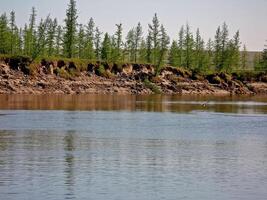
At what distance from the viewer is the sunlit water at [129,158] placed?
97.0ft

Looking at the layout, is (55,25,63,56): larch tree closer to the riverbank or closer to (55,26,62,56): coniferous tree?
(55,26,62,56): coniferous tree

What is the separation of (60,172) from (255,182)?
1042cm

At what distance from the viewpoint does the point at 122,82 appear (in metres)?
151

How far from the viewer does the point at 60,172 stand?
3375 cm

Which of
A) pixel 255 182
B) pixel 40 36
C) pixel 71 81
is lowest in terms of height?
pixel 255 182

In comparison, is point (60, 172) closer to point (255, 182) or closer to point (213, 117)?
point (255, 182)

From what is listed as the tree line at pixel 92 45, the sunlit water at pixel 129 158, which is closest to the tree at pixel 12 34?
the tree line at pixel 92 45

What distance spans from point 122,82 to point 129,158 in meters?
112

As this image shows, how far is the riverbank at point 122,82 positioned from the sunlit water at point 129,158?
201ft

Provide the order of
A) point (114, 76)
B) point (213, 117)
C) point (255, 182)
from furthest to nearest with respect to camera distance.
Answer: point (114, 76) → point (213, 117) → point (255, 182)

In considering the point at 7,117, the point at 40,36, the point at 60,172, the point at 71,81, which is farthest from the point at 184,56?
the point at 60,172

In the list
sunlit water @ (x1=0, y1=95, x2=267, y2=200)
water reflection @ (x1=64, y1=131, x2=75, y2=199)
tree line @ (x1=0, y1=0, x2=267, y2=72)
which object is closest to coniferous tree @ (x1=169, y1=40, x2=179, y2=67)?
tree line @ (x1=0, y1=0, x2=267, y2=72)

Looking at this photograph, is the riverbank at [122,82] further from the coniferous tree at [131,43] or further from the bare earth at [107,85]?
the coniferous tree at [131,43]

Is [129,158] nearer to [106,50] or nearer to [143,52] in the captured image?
[106,50]
